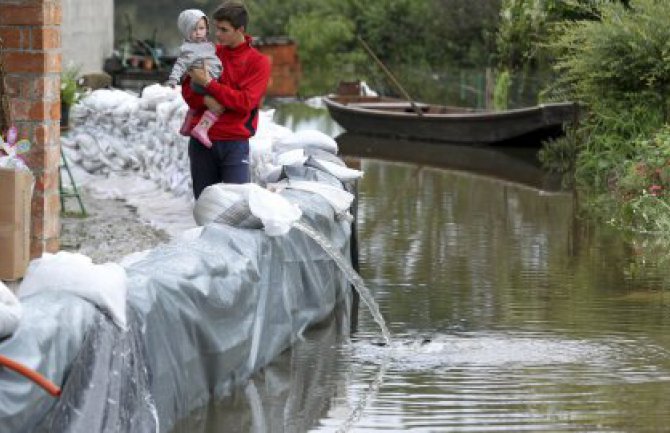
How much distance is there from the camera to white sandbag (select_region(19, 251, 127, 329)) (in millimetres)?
6719

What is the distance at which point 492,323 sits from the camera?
10.5 meters

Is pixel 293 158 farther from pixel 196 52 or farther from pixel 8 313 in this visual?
pixel 8 313

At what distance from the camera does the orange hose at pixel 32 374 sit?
5.76 m

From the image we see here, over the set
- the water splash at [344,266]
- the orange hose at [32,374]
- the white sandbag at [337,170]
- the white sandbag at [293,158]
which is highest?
the white sandbag at [293,158]

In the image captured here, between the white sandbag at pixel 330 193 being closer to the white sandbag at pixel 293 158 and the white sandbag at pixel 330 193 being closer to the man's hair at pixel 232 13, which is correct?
the white sandbag at pixel 293 158

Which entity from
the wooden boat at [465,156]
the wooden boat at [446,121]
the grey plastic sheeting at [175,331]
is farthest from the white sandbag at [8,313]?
the wooden boat at [446,121]

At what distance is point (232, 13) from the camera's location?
420 inches

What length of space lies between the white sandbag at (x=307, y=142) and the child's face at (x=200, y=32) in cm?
228

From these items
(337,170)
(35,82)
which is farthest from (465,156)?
(35,82)

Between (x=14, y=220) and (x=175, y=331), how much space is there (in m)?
1.44

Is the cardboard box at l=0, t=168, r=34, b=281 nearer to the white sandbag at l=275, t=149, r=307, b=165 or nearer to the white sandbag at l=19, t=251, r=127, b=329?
the white sandbag at l=19, t=251, r=127, b=329

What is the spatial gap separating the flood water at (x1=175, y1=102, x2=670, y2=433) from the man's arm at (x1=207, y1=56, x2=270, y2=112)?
4.81 ft

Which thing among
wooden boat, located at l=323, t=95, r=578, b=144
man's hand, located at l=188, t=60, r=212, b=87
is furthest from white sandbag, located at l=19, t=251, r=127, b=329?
wooden boat, located at l=323, t=95, r=578, b=144

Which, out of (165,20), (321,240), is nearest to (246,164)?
(321,240)
